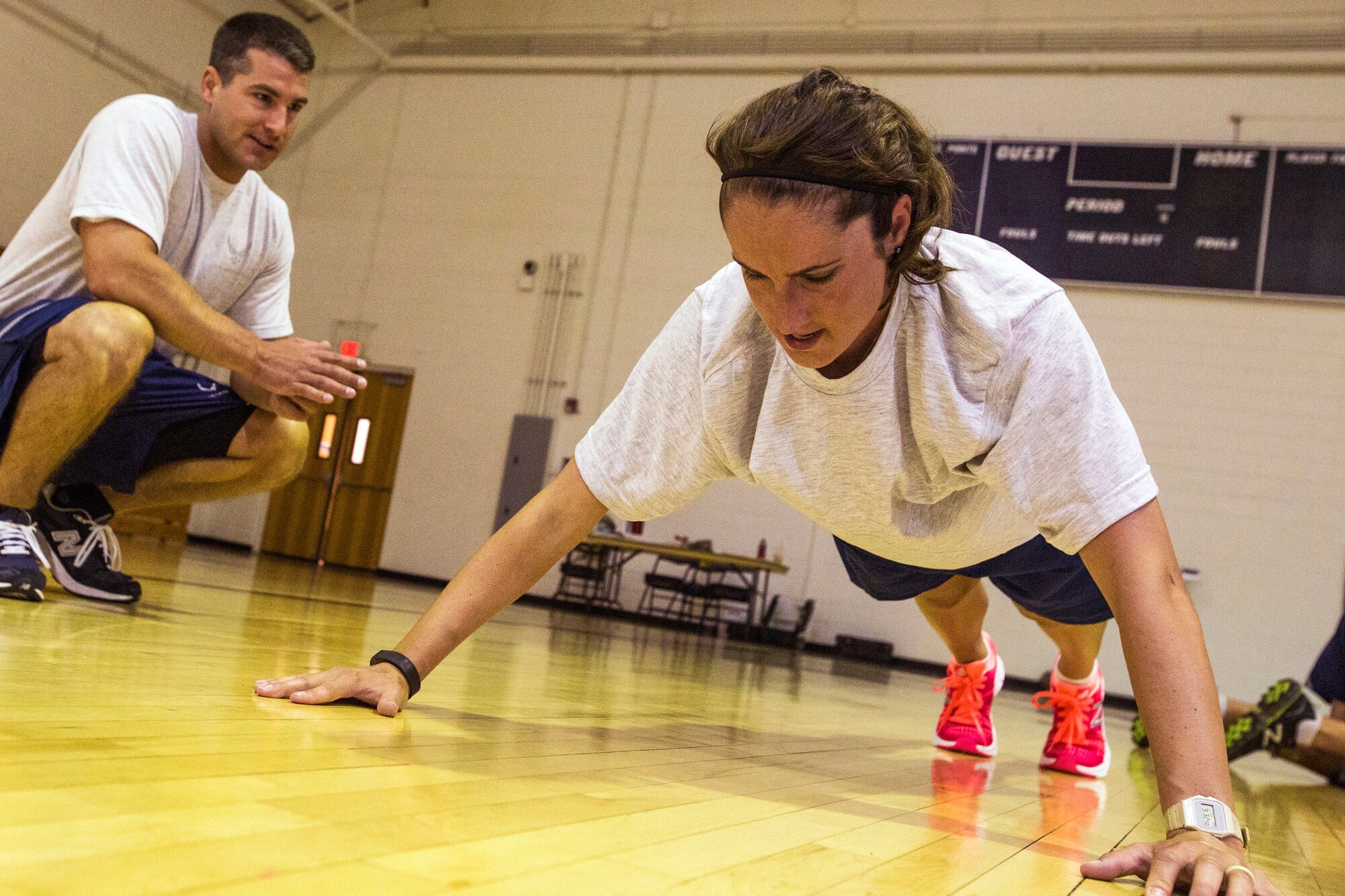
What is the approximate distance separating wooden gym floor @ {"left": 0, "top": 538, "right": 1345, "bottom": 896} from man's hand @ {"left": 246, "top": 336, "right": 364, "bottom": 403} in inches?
16.9

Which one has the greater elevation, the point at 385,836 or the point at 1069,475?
the point at 1069,475

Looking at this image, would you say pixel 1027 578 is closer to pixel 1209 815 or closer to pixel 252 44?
pixel 1209 815

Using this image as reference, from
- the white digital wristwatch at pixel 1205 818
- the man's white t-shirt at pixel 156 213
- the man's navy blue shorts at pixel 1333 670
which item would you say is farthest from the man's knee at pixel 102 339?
the man's navy blue shorts at pixel 1333 670

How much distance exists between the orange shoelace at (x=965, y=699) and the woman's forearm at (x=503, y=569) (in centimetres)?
101

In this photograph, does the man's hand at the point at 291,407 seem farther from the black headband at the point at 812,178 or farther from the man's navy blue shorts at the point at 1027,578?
the black headband at the point at 812,178

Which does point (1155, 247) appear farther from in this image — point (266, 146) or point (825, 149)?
point (825, 149)

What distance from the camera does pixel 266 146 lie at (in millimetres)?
2133

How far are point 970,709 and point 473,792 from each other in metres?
1.42

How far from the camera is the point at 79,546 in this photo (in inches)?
75.7

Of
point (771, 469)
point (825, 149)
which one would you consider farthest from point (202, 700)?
point (825, 149)

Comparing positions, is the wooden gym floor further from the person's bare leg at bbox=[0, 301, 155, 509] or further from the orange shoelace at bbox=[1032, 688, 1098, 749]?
the person's bare leg at bbox=[0, 301, 155, 509]

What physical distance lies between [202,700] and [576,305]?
7.51m

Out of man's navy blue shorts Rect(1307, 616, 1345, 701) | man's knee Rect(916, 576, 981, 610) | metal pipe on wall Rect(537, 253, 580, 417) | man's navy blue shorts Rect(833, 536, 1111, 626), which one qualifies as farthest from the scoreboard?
man's navy blue shorts Rect(833, 536, 1111, 626)

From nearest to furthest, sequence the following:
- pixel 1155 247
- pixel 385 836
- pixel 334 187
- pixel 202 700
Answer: pixel 385 836 < pixel 202 700 < pixel 1155 247 < pixel 334 187
